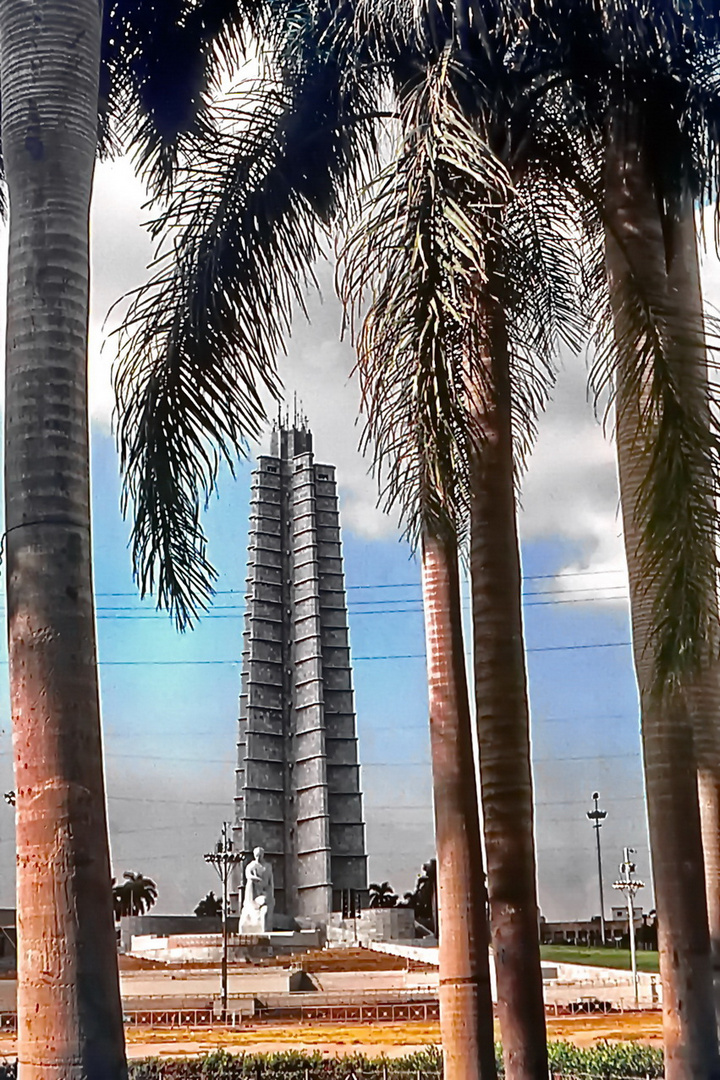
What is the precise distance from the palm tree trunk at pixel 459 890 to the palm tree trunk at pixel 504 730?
0.46 metres

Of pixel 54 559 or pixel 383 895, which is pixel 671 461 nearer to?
pixel 54 559

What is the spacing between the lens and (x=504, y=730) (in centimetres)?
696

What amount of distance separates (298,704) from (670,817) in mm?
49701

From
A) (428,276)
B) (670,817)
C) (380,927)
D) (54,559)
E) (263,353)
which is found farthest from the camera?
(380,927)

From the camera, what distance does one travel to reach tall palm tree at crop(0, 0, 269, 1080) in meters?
4.81

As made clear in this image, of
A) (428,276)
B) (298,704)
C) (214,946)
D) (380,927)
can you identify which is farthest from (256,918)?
(428,276)

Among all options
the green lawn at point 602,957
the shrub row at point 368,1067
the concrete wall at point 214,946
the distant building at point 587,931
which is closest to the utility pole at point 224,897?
the concrete wall at point 214,946

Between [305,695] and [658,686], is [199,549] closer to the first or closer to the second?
[658,686]

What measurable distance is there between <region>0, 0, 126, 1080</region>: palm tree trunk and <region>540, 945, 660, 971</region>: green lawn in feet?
132

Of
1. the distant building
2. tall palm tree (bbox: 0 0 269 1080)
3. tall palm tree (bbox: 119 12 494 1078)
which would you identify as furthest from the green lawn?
tall palm tree (bbox: 0 0 269 1080)

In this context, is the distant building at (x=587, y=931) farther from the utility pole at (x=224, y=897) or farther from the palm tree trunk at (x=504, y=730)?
the palm tree trunk at (x=504, y=730)

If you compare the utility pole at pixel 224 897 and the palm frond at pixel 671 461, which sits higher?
the palm frond at pixel 671 461

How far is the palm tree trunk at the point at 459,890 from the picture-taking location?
776cm

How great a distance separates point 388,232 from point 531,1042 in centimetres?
402
